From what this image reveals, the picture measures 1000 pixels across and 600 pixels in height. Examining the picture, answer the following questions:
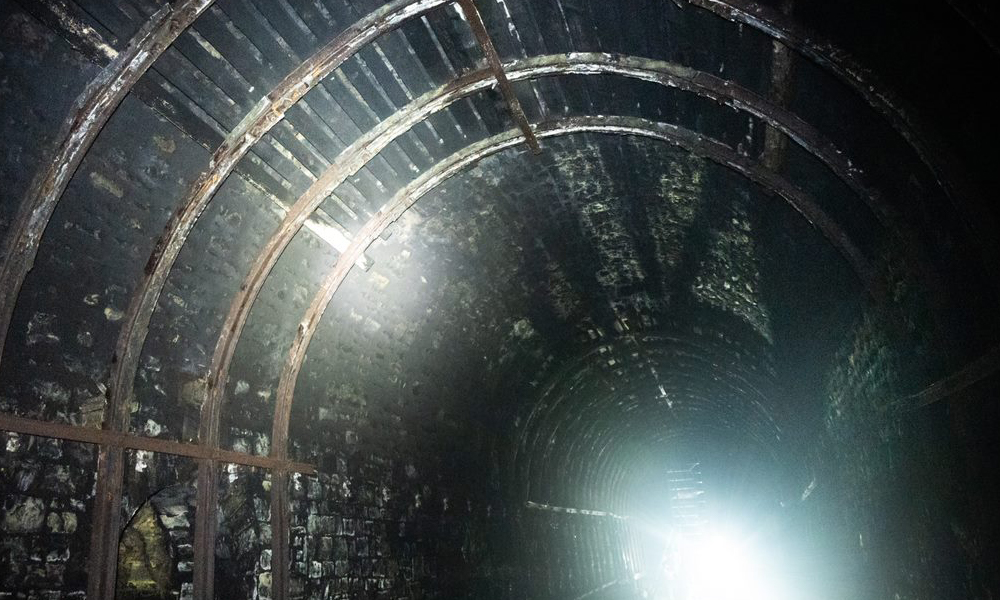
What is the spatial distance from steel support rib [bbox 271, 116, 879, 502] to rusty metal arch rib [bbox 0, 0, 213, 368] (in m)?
2.59

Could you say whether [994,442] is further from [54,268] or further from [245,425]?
[54,268]

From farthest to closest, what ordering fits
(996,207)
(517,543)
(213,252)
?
1. (517,543)
2. (213,252)
3. (996,207)

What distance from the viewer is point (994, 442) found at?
13.4ft

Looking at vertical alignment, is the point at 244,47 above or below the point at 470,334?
above

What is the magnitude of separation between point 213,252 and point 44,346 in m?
1.50

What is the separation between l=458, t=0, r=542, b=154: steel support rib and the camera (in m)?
5.11

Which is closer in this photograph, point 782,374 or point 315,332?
point 315,332

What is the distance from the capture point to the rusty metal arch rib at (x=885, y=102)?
3.91 m

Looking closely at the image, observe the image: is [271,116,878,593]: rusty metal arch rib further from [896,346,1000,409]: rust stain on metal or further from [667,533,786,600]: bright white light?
[667,533,786,600]: bright white light

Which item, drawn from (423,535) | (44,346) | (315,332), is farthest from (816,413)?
(44,346)

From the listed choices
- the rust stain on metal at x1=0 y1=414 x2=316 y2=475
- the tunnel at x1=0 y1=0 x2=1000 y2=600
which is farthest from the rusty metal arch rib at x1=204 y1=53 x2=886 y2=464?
the rust stain on metal at x1=0 y1=414 x2=316 y2=475

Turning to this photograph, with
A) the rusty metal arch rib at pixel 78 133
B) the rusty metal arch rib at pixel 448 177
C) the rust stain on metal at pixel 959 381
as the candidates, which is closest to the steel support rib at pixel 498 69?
the rusty metal arch rib at pixel 448 177

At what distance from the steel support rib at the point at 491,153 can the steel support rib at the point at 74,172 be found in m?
1.74

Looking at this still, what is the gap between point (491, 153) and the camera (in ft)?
22.0
